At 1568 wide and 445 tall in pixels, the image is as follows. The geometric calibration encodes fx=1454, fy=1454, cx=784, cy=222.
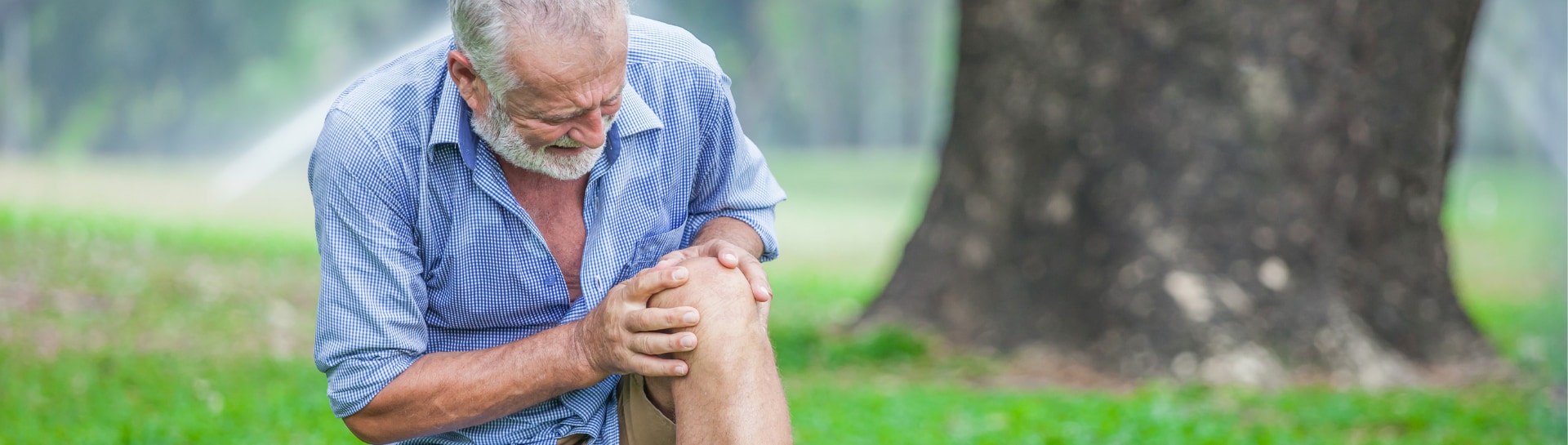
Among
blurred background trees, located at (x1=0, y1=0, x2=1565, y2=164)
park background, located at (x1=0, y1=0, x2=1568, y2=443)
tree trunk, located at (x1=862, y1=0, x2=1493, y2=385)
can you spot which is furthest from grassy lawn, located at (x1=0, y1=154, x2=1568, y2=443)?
blurred background trees, located at (x1=0, y1=0, x2=1565, y2=164)

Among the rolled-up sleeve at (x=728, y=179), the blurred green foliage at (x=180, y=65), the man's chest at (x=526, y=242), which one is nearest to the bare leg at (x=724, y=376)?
the man's chest at (x=526, y=242)

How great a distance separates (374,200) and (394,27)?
22.3m

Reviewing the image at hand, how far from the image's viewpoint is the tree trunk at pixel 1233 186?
6086 millimetres

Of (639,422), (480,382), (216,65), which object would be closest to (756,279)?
(639,422)

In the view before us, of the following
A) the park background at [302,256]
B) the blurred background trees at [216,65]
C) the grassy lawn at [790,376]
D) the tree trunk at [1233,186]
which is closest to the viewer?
the grassy lawn at [790,376]

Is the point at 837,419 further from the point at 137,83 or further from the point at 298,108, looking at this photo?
the point at 298,108

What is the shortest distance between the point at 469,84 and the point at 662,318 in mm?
545

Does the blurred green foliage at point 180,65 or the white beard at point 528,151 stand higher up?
the blurred green foliage at point 180,65

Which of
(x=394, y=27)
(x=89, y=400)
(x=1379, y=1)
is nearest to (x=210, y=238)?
(x=89, y=400)

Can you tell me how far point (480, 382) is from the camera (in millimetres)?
2545

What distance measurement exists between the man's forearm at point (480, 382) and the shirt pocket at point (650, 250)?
9.0 inches

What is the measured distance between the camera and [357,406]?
2.55 m

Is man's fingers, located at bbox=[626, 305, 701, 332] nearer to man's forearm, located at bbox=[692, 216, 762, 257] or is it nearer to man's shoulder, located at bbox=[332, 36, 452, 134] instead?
man's forearm, located at bbox=[692, 216, 762, 257]

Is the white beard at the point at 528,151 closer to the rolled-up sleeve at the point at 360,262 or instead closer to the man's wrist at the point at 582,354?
the rolled-up sleeve at the point at 360,262
